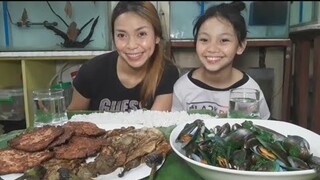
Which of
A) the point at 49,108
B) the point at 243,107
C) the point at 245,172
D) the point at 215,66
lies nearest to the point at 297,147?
the point at 245,172

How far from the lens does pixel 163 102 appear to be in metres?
1.26

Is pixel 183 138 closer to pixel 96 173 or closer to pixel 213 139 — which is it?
pixel 213 139

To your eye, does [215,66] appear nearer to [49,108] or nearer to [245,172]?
[49,108]

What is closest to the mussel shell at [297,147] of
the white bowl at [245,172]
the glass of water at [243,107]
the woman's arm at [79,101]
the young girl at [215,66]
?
the white bowl at [245,172]

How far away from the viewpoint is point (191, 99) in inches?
52.4

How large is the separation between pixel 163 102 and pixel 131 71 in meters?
0.22

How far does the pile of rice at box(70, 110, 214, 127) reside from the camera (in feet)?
2.59

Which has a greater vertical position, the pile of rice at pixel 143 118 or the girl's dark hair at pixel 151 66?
the girl's dark hair at pixel 151 66

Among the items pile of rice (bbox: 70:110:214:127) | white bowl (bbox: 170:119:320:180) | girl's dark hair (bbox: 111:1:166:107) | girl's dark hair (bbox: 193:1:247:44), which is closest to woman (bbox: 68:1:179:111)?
girl's dark hair (bbox: 111:1:166:107)

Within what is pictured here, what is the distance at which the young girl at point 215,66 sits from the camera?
1.18 m

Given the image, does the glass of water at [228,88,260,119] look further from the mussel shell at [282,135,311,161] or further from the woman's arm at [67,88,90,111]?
the woman's arm at [67,88,90,111]

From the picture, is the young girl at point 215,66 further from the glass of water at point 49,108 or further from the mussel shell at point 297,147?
the mussel shell at point 297,147

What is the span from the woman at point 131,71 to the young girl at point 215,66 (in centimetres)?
7

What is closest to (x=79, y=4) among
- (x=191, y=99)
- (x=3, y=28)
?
(x=3, y=28)
